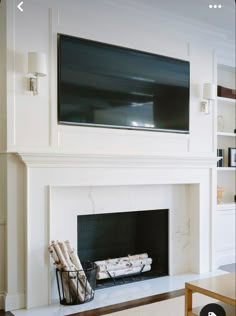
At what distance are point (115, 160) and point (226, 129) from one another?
2.16 metres

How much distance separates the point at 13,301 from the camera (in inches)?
115

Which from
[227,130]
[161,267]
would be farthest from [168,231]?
[227,130]

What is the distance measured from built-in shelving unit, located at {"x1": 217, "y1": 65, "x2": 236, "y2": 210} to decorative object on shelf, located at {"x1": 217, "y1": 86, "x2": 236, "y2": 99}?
153 millimetres

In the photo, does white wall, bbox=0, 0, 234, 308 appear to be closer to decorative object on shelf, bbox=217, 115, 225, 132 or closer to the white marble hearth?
the white marble hearth

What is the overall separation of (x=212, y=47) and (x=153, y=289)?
2722mm

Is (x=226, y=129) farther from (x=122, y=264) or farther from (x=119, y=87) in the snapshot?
(x=122, y=264)

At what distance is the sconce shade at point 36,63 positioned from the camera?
289cm

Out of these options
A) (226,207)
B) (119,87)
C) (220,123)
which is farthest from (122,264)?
(220,123)

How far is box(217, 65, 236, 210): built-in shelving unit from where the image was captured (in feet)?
15.7

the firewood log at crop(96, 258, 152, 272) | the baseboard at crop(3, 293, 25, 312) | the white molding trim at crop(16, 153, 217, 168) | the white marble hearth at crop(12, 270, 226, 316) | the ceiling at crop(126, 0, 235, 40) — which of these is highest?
the ceiling at crop(126, 0, 235, 40)

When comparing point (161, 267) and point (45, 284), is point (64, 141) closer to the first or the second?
point (45, 284)

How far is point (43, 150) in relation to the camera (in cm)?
306

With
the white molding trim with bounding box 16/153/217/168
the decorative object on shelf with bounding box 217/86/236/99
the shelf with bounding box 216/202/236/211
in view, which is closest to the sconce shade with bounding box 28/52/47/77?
the white molding trim with bounding box 16/153/217/168

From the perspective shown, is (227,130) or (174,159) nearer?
(174,159)
